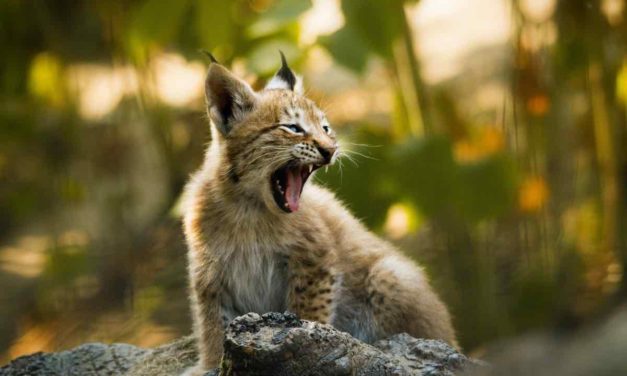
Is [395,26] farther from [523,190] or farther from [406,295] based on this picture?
[523,190]

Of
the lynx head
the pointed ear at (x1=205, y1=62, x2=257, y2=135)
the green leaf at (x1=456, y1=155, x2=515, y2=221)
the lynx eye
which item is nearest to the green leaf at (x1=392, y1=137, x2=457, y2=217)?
the green leaf at (x1=456, y1=155, x2=515, y2=221)

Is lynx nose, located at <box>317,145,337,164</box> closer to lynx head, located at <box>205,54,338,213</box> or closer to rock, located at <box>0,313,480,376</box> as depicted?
lynx head, located at <box>205,54,338,213</box>

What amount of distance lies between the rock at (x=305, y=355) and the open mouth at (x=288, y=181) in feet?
2.17

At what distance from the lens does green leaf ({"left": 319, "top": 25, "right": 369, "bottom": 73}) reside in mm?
3607

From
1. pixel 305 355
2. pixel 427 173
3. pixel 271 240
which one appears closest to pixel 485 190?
pixel 427 173

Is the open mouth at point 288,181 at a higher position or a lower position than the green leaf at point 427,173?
lower

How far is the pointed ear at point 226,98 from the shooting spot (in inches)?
137

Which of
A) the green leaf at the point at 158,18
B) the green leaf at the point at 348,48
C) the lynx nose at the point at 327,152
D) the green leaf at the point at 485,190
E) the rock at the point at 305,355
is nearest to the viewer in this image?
the rock at the point at 305,355

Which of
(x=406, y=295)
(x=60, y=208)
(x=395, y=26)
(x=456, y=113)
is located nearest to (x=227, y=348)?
(x=406, y=295)

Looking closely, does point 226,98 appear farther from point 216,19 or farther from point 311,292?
point 311,292

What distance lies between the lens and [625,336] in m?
0.98

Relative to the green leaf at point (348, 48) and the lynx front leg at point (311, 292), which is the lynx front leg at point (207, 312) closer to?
the lynx front leg at point (311, 292)

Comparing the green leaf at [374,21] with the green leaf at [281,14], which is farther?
the green leaf at [281,14]

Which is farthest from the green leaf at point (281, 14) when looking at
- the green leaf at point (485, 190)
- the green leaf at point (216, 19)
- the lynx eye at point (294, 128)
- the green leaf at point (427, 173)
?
the green leaf at point (485, 190)
